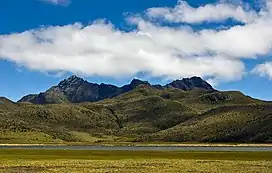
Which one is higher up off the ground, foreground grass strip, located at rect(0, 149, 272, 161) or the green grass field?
foreground grass strip, located at rect(0, 149, 272, 161)

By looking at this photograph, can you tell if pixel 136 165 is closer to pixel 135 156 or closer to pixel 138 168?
pixel 138 168

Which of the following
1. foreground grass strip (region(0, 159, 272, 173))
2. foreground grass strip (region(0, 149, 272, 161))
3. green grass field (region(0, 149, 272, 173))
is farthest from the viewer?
foreground grass strip (region(0, 149, 272, 161))

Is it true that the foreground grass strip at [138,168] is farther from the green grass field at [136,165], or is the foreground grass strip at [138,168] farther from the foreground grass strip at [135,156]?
the foreground grass strip at [135,156]

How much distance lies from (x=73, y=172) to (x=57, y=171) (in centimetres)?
279

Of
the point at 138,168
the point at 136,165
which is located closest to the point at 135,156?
the point at 136,165

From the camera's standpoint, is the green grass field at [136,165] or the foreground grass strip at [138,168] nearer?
the foreground grass strip at [138,168]

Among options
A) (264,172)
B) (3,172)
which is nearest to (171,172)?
(264,172)

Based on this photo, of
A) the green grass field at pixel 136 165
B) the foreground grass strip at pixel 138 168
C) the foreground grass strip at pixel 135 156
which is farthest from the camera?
the foreground grass strip at pixel 135 156

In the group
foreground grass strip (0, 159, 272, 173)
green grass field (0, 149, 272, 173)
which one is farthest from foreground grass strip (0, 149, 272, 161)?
foreground grass strip (0, 159, 272, 173)

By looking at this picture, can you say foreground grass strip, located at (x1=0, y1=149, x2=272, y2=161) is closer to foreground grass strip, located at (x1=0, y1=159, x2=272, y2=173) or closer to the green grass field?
the green grass field

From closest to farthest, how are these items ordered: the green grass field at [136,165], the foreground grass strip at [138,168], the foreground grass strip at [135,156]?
1. the foreground grass strip at [138,168]
2. the green grass field at [136,165]
3. the foreground grass strip at [135,156]

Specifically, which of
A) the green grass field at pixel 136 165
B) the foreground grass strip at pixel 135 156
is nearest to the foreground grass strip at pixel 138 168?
the green grass field at pixel 136 165

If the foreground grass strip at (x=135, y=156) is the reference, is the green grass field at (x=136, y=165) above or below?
below

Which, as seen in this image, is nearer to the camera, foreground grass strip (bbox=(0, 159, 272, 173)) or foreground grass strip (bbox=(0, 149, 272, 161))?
foreground grass strip (bbox=(0, 159, 272, 173))
